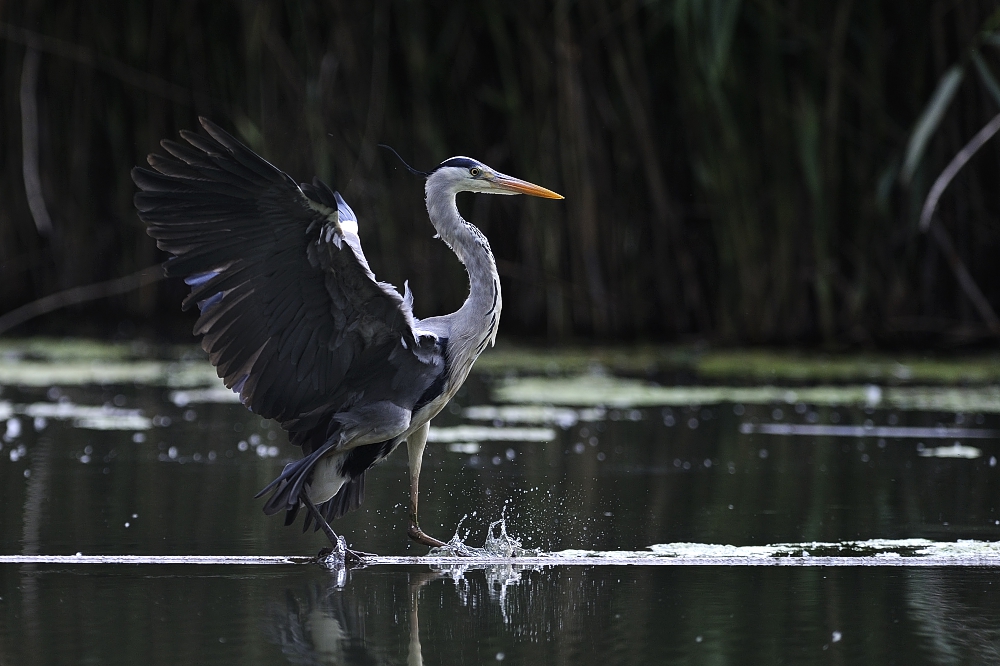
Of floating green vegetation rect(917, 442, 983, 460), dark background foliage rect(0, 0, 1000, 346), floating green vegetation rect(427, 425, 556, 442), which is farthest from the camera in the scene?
dark background foliage rect(0, 0, 1000, 346)

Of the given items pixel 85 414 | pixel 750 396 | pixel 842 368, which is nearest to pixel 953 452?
pixel 750 396

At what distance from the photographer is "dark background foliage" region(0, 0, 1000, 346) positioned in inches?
322

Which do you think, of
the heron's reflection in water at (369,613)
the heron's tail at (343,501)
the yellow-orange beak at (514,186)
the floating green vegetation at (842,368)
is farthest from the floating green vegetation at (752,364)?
the heron's reflection in water at (369,613)

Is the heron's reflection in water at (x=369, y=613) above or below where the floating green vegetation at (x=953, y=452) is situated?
below

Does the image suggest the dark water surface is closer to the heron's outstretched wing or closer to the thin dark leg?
the thin dark leg

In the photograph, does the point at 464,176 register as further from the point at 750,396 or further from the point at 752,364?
the point at 752,364

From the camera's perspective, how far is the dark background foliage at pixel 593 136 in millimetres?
8172

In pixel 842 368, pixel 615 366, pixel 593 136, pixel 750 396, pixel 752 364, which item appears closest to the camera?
pixel 750 396

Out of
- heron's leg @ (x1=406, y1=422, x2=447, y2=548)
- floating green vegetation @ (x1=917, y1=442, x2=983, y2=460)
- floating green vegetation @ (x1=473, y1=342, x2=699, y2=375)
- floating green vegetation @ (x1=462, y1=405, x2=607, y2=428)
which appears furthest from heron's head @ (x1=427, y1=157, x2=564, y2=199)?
floating green vegetation @ (x1=473, y1=342, x2=699, y2=375)

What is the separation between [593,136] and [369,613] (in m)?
6.08

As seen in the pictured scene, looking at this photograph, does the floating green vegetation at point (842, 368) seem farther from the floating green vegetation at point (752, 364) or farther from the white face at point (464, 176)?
the white face at point (464, 176)

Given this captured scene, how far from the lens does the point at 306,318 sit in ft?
13.3

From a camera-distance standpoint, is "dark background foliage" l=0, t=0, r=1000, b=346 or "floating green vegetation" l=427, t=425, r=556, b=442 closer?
"floating green vegetation" l=427, t=425, r=556, b=442

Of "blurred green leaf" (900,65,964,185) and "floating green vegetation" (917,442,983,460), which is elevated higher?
"blurred green leaf" (900,65,964,185)
